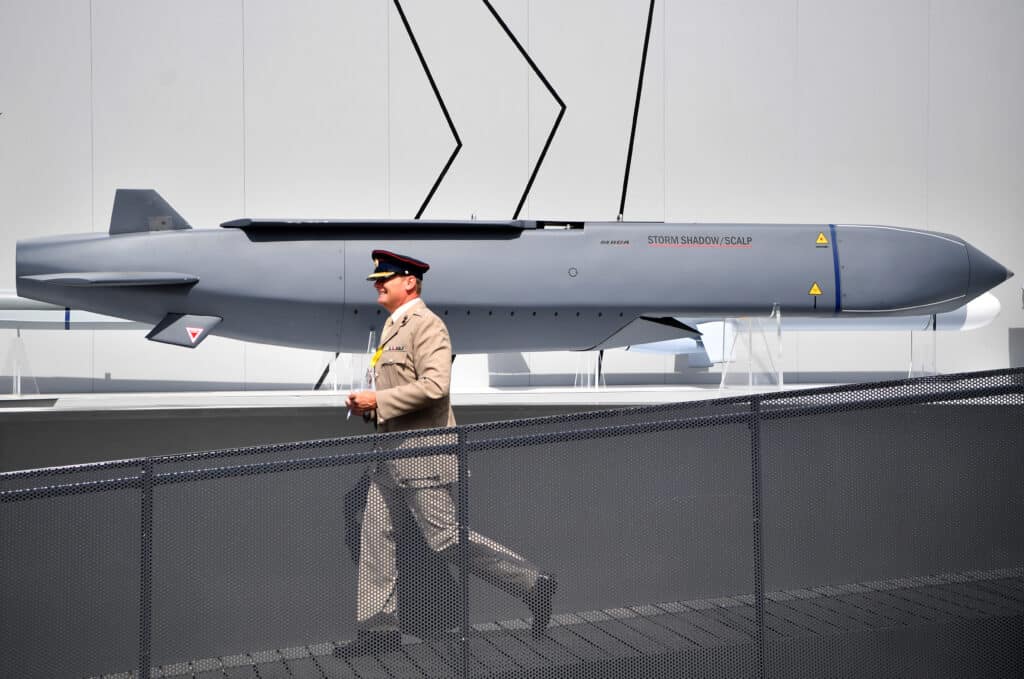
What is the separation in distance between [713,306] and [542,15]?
377cm

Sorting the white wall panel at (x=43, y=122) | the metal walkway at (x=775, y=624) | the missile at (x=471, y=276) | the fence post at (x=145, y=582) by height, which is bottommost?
the metal walkway at (x=775, y=624)

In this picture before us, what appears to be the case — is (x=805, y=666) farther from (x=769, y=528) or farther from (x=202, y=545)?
(x=202, y=545)

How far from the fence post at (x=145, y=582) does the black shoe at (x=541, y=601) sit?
0.77m

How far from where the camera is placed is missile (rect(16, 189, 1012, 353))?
546 centimetres

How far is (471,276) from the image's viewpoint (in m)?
5.57

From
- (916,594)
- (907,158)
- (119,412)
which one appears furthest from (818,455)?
(907,158)

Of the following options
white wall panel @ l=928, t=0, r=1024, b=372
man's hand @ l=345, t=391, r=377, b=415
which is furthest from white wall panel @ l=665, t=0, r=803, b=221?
man's hand @ l=345, t=391, r=377, b=415

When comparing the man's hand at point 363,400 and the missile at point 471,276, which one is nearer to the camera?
the man's hand at point 363,400

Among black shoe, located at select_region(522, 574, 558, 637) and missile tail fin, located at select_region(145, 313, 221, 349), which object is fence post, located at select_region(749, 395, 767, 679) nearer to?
black shoe, located at select_region(522, 574, 558, 637)

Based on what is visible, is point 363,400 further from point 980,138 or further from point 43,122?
point 980,138

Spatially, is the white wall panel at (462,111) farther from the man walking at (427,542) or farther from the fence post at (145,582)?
the fence post at (145,582)

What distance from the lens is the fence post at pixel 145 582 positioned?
6.08 ft

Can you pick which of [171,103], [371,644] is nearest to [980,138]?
[171,103]

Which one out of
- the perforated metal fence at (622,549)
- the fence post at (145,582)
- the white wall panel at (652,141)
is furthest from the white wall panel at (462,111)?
the fence post at (145,582)
